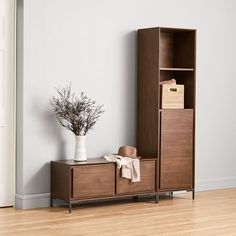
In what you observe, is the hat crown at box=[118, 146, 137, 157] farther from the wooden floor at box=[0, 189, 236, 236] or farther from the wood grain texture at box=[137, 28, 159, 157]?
the wooden floor at box=[0, 189, 236, 236]

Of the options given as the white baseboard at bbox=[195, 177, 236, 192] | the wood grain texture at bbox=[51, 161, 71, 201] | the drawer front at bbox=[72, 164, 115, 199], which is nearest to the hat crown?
the drawer front at bbox=[72, 164, 115, 199]

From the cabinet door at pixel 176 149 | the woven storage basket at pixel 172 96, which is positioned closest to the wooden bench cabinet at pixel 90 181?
the cabinet door at pixel 176 149

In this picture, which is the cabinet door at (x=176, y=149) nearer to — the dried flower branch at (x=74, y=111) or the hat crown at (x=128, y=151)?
the hat crown at (x=128, y=151)

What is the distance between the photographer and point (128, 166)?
534 cm

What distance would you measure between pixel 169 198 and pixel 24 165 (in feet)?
4.96

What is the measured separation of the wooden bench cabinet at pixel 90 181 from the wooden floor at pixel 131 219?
0.13 meters

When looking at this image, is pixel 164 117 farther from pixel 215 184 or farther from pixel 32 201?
pixel 32 201

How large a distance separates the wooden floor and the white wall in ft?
1.31

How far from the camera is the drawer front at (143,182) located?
17.6ft

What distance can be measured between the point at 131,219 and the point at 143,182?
720 mm

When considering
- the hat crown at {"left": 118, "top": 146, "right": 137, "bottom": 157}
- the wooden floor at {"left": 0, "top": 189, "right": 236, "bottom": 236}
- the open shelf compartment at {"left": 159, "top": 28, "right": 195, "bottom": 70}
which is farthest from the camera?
the open shelf compartment at {"left": 159, "top": 28, "right": 195, "bottom": 70}

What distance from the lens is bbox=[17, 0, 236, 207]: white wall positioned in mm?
5242

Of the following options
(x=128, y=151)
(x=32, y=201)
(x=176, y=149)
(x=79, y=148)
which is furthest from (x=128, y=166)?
(x=32, y=201)

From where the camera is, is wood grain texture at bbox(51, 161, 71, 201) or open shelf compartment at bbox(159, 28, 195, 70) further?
open shelf compartment at bbox(159, 28, 195, 70)
